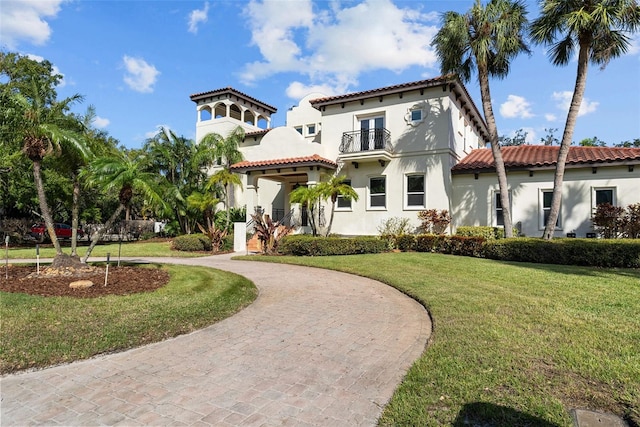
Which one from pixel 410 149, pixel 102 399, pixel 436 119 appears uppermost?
pixel 436 119

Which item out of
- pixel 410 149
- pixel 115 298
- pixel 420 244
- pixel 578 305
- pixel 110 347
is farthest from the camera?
pixel 410 149

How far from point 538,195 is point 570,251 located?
5.71 m

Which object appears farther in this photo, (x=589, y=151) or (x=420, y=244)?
(x=589, y=151)

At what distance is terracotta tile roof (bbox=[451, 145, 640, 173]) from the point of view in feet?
51.1

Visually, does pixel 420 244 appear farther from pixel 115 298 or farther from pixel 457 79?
pixel 115 298

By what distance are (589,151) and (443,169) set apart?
697cm

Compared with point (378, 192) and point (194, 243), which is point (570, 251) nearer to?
point (378, 192)

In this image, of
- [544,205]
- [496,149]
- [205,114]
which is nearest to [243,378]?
[496,149]

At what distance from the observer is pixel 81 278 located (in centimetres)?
882

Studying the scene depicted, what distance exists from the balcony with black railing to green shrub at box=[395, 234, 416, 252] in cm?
491

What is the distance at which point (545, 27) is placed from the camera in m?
14.0

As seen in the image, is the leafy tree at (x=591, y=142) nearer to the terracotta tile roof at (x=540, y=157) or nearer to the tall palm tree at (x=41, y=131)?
the terracotta tile roof at (x=540, y=157)

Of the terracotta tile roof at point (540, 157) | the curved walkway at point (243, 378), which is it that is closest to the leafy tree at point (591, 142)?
the terracotta tile roof at point (540, 157)

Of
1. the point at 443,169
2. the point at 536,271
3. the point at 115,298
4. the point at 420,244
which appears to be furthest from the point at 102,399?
the point at 443,169
